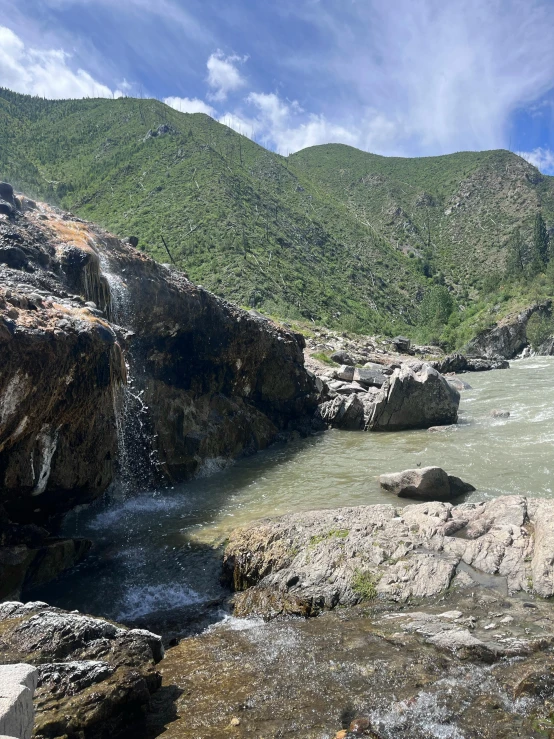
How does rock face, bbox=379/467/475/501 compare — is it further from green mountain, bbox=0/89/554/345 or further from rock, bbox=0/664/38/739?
green mountain, bbox=0/89/554/345

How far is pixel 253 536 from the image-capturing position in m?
10.3

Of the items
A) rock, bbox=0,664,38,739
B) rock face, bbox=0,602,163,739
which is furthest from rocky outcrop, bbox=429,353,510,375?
rock, bbox=0,664,38,739

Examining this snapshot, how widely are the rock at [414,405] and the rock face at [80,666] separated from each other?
17401mm

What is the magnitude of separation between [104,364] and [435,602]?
825cm

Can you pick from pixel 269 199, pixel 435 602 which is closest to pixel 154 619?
pixel 435 602

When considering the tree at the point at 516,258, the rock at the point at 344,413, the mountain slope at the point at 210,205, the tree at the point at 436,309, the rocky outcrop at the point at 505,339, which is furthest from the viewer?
the tree at the point at 516,258

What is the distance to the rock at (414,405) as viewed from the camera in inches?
888

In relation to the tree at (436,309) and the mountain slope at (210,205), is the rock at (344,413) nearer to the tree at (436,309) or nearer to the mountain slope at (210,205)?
the mountain slope at (210,205)

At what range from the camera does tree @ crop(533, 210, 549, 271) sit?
91562 mm

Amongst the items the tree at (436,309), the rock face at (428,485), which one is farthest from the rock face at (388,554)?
the tree at (436,309)

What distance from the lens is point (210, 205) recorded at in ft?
250

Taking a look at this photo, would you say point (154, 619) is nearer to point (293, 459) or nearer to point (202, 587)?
point (202, 587)

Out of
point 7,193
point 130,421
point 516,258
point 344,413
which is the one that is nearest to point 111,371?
point 130,421

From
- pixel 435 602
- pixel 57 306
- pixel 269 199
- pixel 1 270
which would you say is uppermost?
pixel 269 199
